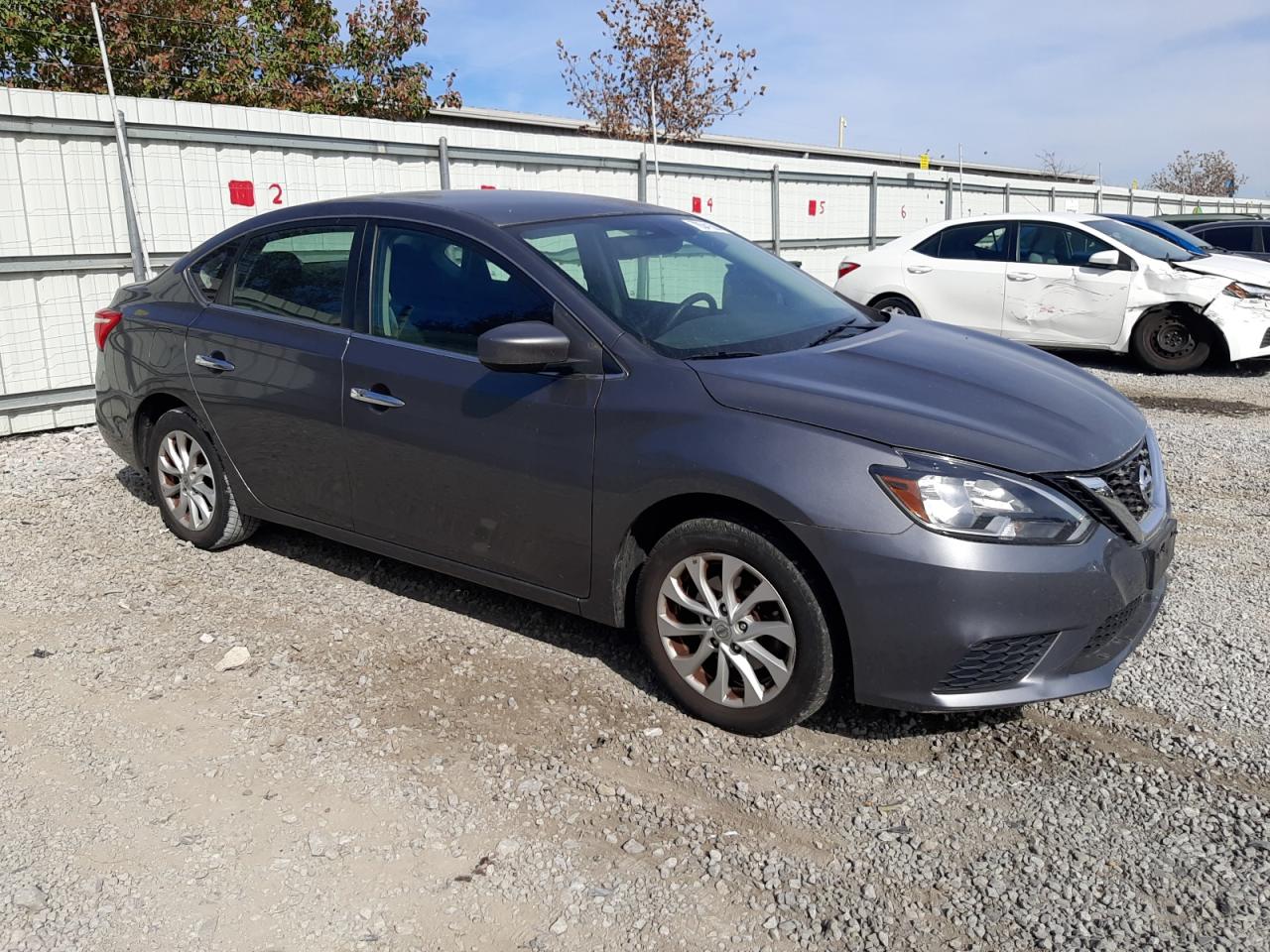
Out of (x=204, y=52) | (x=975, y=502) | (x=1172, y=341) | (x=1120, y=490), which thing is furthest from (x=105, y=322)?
(x=204, y=52)

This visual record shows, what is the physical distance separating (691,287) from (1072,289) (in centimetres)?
748

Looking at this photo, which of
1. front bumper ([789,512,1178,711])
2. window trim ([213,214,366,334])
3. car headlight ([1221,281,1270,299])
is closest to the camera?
front bumper ([789,512,1178,711])

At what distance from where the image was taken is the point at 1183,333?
10250mm

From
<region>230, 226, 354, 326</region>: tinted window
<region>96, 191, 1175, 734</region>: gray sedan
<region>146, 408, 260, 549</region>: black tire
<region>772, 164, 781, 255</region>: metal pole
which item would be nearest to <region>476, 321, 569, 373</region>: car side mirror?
<region>96, 191, 1175, 734</region>: gray sedan

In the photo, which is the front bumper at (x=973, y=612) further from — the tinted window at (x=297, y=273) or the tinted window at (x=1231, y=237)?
the tinted window at (x=1231, y=237)

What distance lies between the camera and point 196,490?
528cm

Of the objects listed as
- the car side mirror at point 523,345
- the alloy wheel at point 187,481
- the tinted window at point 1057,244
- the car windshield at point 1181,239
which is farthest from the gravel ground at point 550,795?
the car windshield at point 1181,239

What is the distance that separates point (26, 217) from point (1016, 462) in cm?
739

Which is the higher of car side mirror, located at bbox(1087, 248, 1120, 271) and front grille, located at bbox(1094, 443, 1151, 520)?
car side mirror, located at bbox(1087, 248, 1120, 271)

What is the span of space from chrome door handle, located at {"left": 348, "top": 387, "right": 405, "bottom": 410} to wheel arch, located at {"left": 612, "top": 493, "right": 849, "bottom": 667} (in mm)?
1125

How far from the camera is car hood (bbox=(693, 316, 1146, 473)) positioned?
10.6ft

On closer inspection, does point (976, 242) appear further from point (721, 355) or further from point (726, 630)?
point (726, 630)

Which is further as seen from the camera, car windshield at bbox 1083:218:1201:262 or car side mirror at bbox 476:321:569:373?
car windshield at bbox 1083:218:1201:262

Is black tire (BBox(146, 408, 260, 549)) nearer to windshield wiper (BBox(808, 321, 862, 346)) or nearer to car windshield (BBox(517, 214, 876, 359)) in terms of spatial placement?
car windshield (BBox(517, 214, 876, 359))
